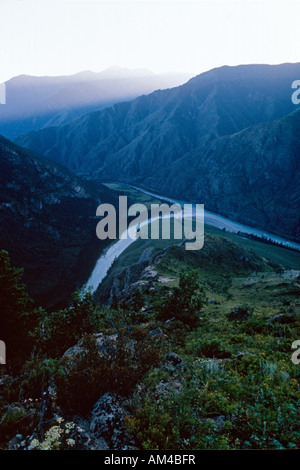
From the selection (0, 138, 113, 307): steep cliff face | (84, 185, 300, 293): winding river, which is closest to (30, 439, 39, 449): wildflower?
(84, 185, 300, 293): winding river

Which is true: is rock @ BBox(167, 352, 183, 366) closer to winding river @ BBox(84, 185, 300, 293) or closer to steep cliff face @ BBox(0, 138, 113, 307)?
winding river @ BBox(84, 185, 300, 293)

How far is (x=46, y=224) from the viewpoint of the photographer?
330ft

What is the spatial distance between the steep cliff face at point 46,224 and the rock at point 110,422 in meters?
57.2

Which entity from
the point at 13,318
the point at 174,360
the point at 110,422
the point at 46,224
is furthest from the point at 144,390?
the point at 46,224

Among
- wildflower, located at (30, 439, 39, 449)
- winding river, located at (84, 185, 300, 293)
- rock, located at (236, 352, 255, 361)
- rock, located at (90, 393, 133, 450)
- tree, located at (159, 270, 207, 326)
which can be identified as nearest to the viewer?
wildflower, located at (30, 439, 39, 449)

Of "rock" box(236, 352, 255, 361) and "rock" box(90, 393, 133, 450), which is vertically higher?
"rock" box(90, 393, 133, 450)

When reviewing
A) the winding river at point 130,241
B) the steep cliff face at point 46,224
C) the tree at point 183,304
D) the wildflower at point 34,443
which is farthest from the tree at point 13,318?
the steep cliff face at point 46,224

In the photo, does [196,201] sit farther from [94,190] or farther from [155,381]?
[155,381]

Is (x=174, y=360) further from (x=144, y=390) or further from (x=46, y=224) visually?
(x=46, y=224)

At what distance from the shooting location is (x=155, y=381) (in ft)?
24.6

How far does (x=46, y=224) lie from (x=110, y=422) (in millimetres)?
102106

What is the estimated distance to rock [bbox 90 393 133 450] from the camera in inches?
232

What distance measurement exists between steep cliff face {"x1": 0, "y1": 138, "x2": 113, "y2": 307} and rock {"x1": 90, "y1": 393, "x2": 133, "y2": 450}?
57.2 m

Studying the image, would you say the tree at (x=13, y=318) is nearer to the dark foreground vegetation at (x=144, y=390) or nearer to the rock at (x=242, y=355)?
the dark foreground vegetation at (x=144, y=390)
